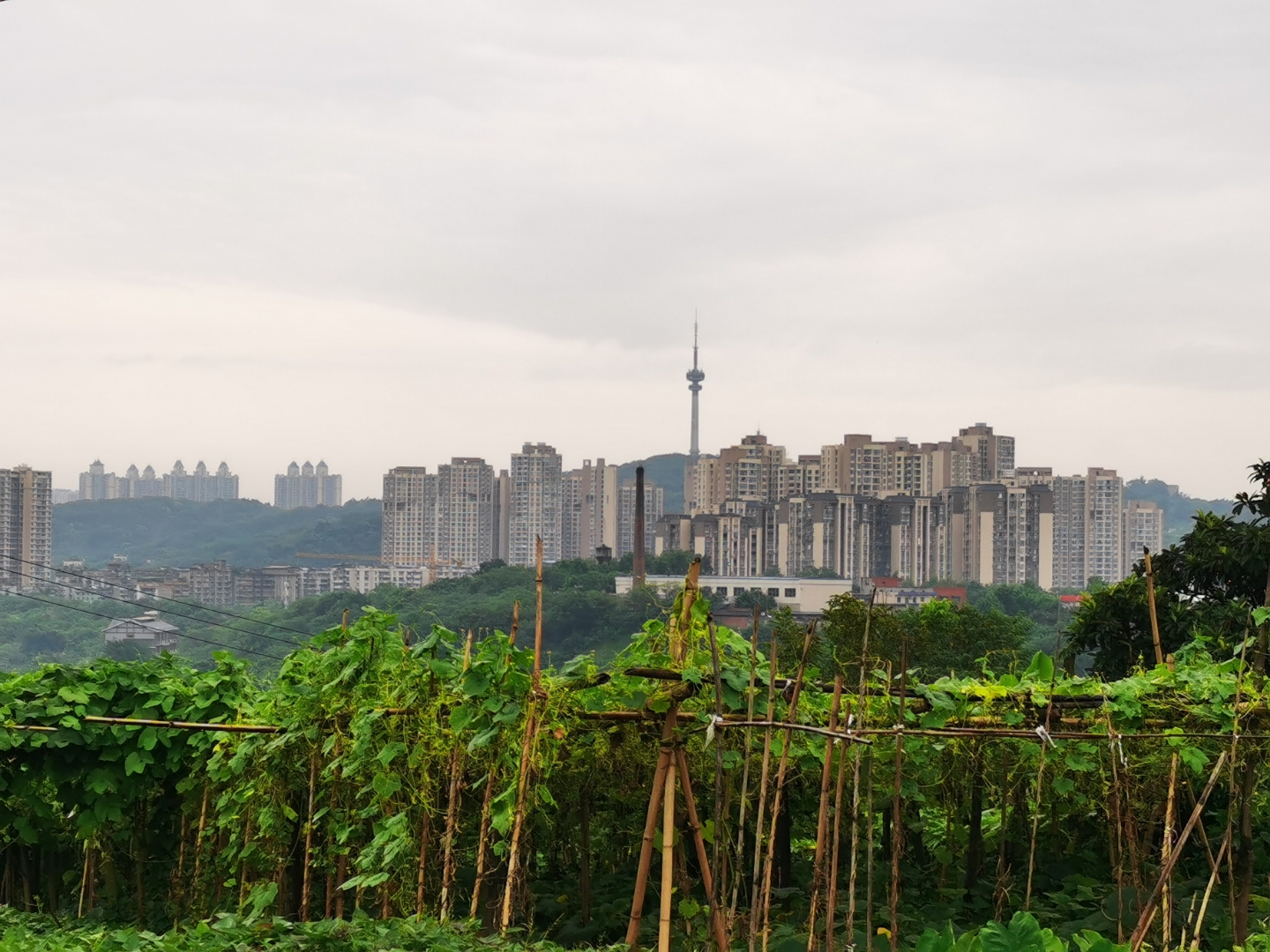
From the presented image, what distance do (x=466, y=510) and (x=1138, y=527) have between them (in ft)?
185

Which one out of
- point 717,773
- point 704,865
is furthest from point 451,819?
point 717,773

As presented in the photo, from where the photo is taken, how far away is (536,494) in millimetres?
117688

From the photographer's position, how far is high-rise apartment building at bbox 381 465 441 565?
118 m

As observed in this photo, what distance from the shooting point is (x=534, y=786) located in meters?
5.06

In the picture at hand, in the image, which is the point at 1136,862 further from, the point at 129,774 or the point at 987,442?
the point at 987,442

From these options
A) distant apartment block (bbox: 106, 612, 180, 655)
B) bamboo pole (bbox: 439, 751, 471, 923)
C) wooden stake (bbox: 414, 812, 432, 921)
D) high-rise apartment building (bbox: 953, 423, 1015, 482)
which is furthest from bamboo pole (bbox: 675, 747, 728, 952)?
high-rise apartment building (bbox: 953, 423, 1015, 482)

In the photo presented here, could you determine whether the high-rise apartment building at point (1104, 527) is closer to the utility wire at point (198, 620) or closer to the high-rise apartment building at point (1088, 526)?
the high-rise apartment building at point (1088, 526)

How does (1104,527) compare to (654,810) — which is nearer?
(654,810)

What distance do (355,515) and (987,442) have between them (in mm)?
76867

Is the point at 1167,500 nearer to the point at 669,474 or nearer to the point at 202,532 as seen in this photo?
the point at 669,474

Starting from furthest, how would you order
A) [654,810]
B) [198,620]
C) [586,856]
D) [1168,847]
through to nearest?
[198,620]
[586,856]
[1168,847]
[654,810]

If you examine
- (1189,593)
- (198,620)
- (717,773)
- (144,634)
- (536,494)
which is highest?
(536,494)

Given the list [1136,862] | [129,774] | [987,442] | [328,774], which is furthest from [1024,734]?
[987,442]

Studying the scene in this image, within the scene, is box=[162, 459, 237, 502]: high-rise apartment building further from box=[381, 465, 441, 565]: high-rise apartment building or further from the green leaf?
the green leaf
